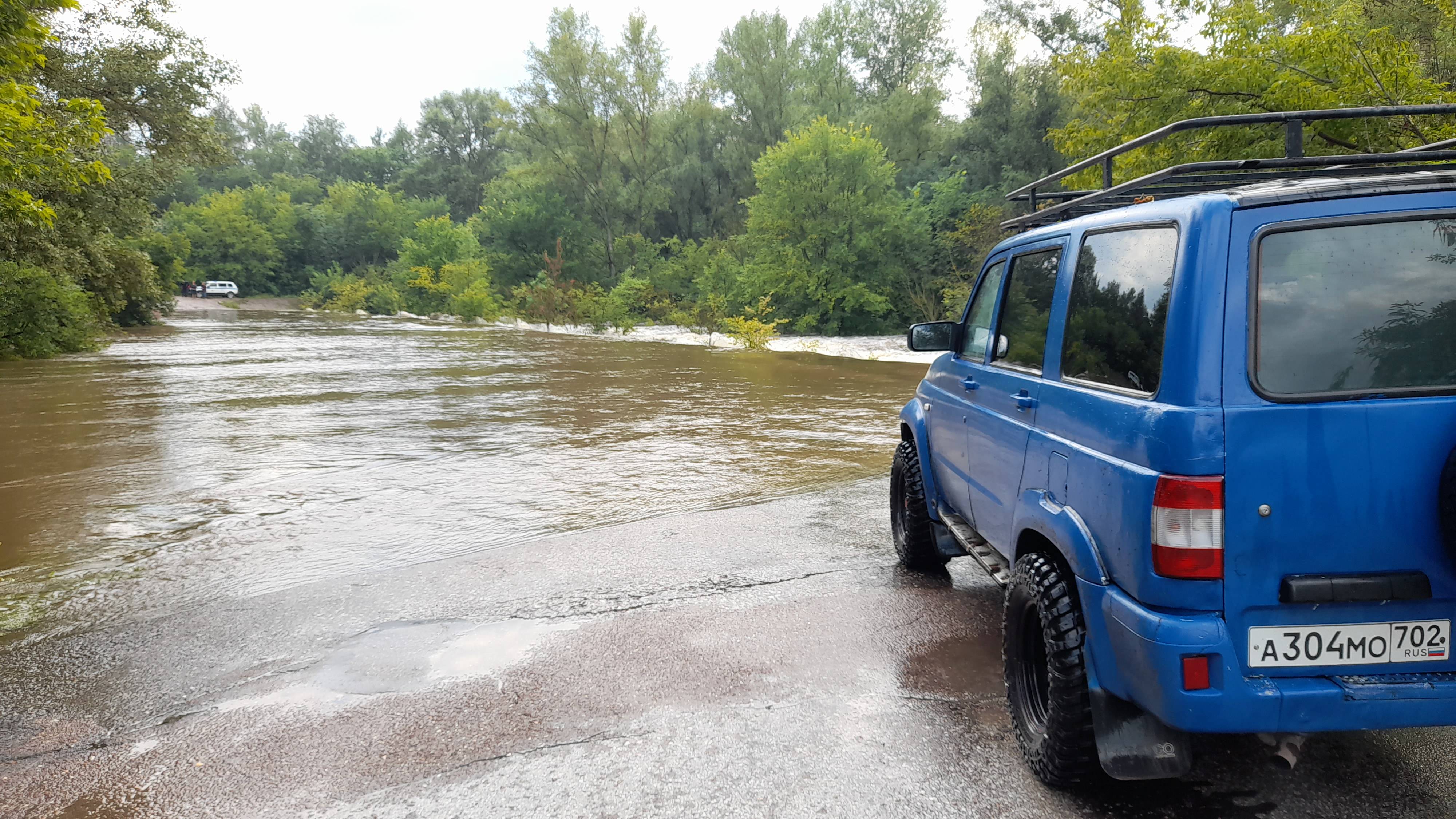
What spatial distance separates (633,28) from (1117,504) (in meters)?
51.9

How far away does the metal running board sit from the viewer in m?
4.03

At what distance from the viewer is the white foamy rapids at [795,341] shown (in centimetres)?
2598

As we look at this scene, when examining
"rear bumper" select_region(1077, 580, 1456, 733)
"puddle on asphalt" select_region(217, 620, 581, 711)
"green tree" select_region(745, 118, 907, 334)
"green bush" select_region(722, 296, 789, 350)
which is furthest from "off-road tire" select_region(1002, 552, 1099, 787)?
"green tree" select_region(745, 118, 907, 334)

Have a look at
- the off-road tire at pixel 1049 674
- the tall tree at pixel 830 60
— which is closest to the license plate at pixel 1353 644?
the off-road tire at pixel 1049 674

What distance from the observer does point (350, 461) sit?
10.2 meters

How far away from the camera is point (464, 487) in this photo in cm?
877

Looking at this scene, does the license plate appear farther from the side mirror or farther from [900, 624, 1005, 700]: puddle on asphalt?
the side mirror

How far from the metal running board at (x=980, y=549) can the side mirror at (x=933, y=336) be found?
3.04 ft

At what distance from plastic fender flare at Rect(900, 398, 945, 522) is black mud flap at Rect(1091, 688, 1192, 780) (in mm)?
2313

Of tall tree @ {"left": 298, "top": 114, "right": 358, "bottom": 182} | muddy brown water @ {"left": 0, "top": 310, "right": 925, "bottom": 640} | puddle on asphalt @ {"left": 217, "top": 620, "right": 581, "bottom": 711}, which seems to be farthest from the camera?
tall tree @ {"left": 298, "top": 114, "right": 358, "bottom": 182}

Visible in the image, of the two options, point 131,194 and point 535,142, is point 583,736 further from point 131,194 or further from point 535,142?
point 535,142

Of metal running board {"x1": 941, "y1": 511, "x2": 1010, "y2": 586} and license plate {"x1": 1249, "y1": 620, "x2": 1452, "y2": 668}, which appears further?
metal running board {"x1": 941, "y1": 511, "x2": 1010, "y2": 586}

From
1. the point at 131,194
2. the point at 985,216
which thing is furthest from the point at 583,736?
the point at 985,216

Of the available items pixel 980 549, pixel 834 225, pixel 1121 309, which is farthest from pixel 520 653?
pixel 834 225
